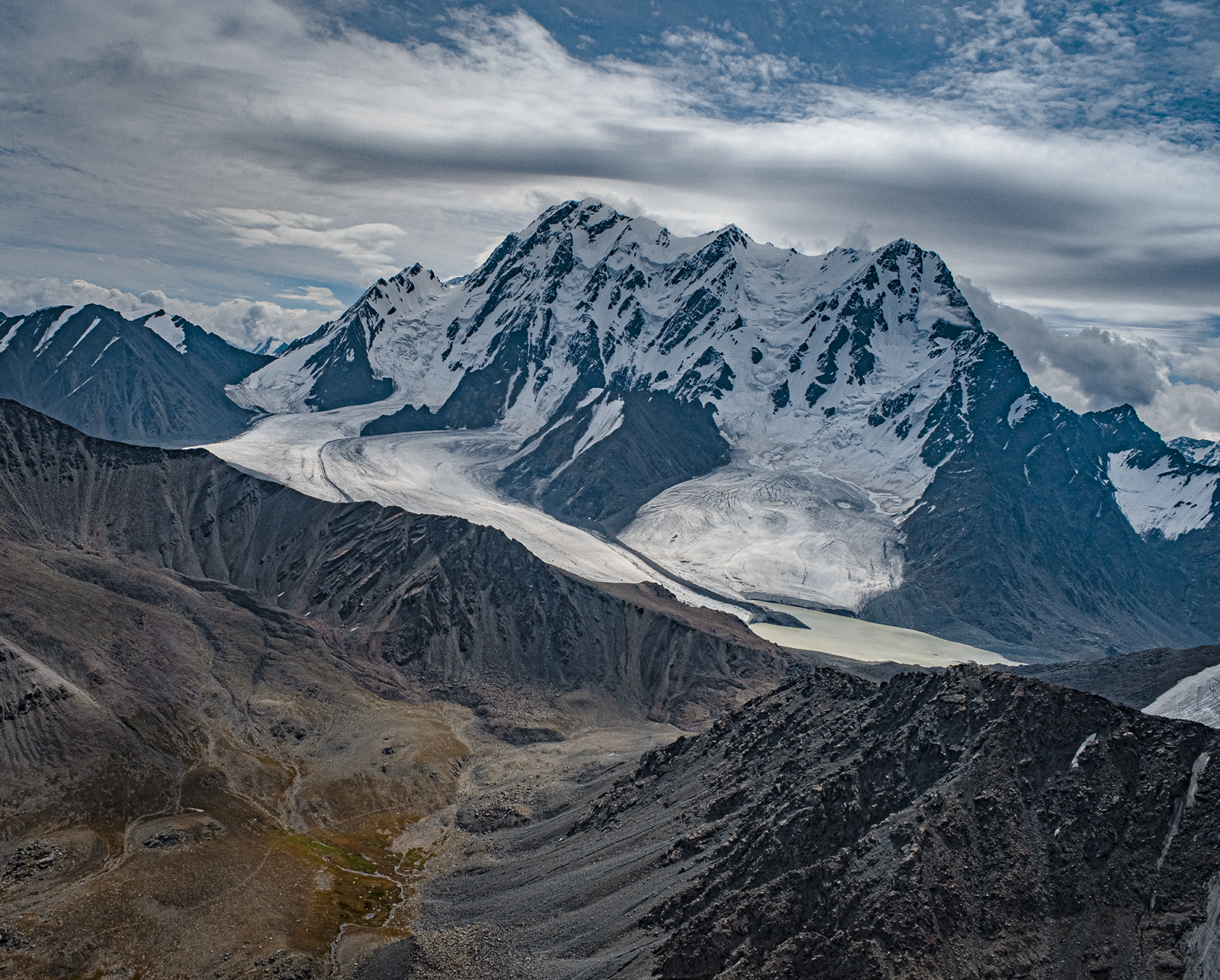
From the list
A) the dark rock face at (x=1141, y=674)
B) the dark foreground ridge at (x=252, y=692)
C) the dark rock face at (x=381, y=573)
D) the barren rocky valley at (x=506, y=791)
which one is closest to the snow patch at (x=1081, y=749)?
the barren rocky valley at (x=506, y=791)

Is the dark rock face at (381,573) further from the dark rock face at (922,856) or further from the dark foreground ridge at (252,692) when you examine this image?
Result: the dark rock face at (922,856)

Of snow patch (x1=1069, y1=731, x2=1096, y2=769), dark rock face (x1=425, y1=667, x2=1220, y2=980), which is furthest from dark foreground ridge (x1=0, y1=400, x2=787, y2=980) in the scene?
snow patch (x1=1069, y1=731, x2=1096, y2=769)

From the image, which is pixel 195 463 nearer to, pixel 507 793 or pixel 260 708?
pixel 260 708

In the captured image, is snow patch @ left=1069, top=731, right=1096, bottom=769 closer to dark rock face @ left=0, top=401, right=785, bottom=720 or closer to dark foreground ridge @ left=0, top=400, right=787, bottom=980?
dark foreground ridge @ left=0, top=400, right=787, bottom=980

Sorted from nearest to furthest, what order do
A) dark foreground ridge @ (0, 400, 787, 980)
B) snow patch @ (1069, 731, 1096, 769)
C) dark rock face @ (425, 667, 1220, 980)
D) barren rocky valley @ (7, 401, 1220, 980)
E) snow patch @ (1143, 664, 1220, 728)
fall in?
dark rock face @ (425, 667, 1220, 980)
barren rocky valley @ (7, 401, 1220, 980)
snow patch @ (1069, 731, 1096, 769)
dark foreground ridge @ (0, 400, 787, 980)
snow patch @ (1143, 664, 1220, 728)

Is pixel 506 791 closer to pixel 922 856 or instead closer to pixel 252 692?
pixel 252 692

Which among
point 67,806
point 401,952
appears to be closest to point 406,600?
point 67,806
